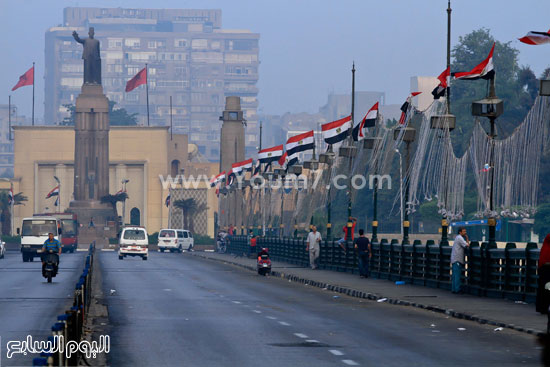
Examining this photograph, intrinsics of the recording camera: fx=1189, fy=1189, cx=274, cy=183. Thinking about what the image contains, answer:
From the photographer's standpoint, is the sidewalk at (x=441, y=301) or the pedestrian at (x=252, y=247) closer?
the sidewalk at (x=441, y=301)

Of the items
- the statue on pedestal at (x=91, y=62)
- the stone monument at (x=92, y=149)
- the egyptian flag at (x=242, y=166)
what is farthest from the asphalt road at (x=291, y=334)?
the stone monument at (x=92, y=149)

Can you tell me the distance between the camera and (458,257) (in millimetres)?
30984

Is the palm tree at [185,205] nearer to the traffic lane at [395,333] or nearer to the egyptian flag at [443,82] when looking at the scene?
the egyptian flag at [443,82]

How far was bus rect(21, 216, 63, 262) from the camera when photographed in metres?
67.2

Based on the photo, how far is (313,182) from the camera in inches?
2511

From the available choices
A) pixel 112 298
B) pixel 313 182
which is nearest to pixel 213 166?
pixel 313 182

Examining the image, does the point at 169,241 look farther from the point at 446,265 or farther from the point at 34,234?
the point at 446,265

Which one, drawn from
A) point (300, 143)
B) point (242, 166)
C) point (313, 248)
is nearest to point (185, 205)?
point (242, 166)

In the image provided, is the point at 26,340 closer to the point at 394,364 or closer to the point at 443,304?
the point at 394,364

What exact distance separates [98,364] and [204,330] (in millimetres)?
5291

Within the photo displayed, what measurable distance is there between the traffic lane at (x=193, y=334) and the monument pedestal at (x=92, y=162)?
302 ft

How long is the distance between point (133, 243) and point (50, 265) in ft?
107

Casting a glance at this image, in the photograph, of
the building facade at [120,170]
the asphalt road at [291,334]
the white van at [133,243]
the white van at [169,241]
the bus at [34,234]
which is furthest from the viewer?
the building facade at [120,170]

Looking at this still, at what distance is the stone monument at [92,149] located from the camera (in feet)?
406
